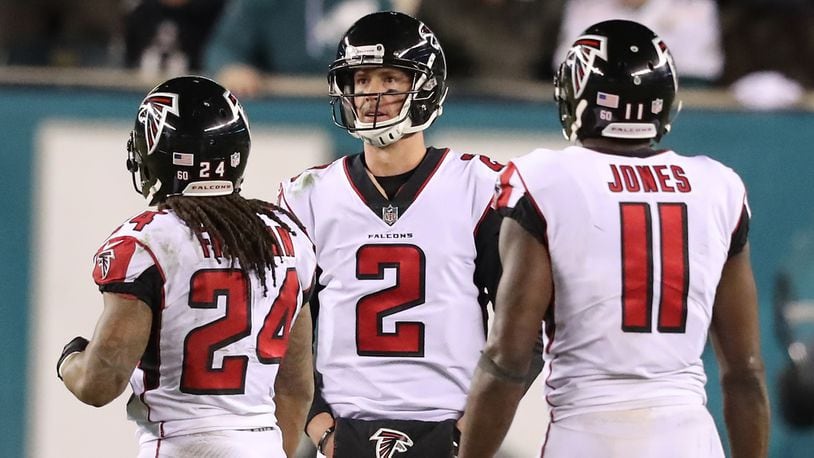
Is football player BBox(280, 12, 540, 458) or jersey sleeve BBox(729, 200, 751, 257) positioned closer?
jersey sleeve BBox(729, 200, 751, 257)

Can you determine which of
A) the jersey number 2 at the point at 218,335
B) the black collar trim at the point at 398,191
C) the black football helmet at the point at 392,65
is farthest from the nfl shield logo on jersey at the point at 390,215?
the jersey number 2 at the point at 218,335

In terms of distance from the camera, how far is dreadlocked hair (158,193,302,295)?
3.58 metres

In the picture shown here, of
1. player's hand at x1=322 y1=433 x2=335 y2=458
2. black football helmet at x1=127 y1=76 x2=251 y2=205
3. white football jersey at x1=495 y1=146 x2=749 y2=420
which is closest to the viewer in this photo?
white football jersey at x1=495 y1=146 x2=749 y2=420

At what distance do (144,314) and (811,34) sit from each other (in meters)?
6.01

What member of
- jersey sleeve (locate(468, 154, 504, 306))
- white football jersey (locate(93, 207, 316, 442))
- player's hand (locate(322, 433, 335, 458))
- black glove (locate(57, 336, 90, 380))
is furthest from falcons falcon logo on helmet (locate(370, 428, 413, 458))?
black glove (locate(57, 336, 90, 380))

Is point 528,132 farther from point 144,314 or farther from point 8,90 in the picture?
point 144,314

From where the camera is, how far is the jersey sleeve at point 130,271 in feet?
11.3

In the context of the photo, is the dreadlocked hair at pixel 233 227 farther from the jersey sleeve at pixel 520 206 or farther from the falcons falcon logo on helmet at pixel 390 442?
the falcons falcon logo on helmet at pixel 390 442

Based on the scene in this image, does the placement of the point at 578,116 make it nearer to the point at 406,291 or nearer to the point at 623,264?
the point at 623,264

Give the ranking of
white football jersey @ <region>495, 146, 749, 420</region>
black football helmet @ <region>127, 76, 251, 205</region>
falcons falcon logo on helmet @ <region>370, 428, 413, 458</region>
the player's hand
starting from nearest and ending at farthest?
white football jersey @ <region>495, 146, 749, 420</region> → black football helmet @ <region>127, 76, 251, 205</region> → falcons falcon logo on helmet @ <region>370, 428, 413, 458</region> → the player's hand

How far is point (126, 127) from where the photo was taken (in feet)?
22.2

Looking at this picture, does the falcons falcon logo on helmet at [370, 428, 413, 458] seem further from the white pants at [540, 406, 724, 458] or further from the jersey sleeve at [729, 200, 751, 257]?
the jersey sleeve at [729, 200, 751, 257]

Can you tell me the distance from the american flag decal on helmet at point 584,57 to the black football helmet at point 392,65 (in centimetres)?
78

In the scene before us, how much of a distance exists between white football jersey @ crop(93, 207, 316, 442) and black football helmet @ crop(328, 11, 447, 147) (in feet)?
2.74
